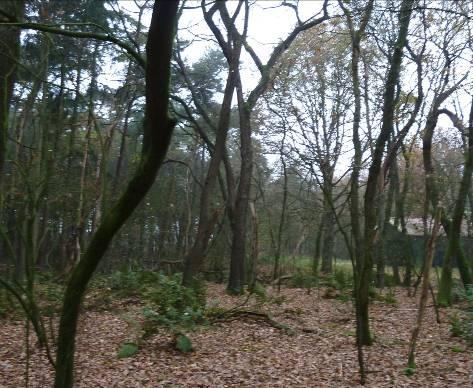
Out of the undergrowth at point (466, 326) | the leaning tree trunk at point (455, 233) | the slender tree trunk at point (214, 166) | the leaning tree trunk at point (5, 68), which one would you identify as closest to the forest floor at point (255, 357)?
the undergrowth at point (466, 326)

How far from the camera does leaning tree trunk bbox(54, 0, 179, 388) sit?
262 centimetres

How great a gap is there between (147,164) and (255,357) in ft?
16.1

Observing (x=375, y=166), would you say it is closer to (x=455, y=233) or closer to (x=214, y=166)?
(x=455, y=233)

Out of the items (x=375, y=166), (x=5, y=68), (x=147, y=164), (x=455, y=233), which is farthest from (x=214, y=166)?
(x=147, y=164)

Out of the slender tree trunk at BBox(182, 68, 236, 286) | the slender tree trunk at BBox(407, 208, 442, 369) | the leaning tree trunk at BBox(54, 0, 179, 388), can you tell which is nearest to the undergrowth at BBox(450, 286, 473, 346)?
the slender tree trunk at BBox(407, 208, 442, 369)

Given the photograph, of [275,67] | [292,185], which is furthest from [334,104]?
[292,185]

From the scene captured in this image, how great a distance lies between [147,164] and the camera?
10.6ft

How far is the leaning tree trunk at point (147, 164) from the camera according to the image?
2615mm

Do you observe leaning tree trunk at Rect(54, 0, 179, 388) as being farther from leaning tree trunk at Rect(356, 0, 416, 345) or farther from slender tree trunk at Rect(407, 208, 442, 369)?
leaning tree trunk at Rect(356, 0, 416, 345)

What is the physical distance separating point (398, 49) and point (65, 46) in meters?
6.11

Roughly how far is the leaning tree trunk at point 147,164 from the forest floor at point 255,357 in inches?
108

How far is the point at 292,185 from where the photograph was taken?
28531 millimetres

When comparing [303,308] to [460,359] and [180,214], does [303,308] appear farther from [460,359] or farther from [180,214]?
[180,214]

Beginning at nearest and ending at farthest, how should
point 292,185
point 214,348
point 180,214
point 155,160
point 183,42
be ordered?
point 155,160 → point 214,348 → point 183,42 → point 180,214 → point 292,185
